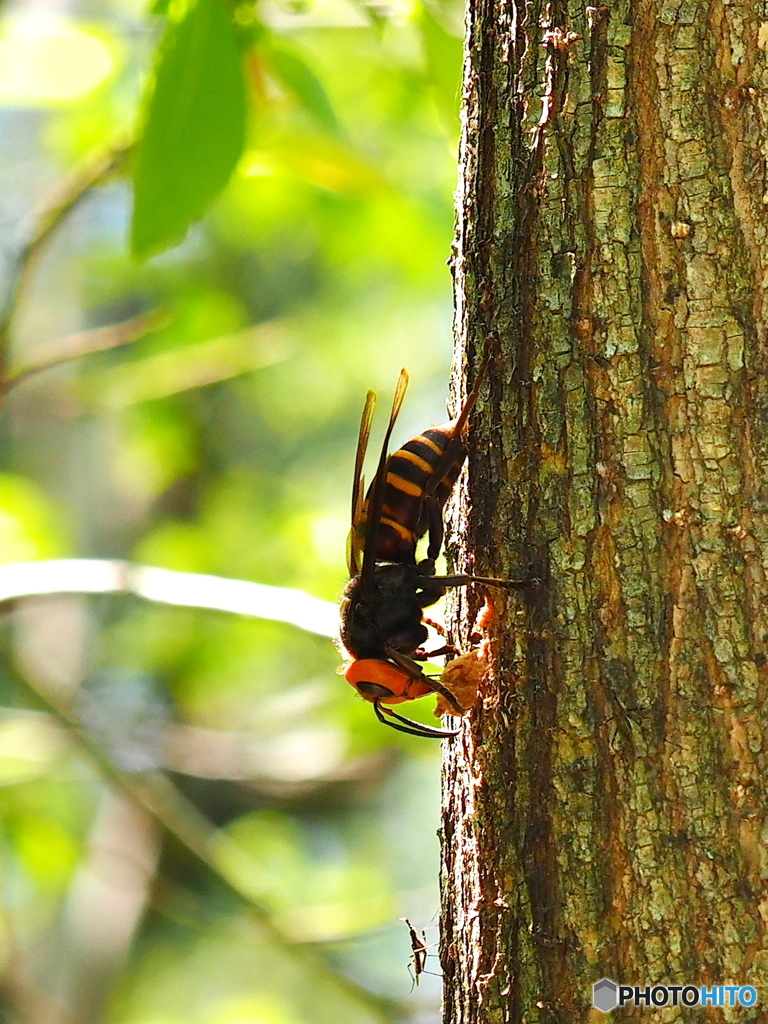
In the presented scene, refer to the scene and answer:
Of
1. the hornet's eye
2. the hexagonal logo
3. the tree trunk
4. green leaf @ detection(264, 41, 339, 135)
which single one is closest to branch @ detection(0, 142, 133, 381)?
green leaf @ detection(264, 41, 339, 135)

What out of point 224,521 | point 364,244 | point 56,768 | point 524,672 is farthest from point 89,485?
point 524,672

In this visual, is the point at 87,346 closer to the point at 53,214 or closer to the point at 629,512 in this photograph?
the point at 53,214

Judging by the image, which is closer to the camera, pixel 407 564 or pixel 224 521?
pixel 407 564

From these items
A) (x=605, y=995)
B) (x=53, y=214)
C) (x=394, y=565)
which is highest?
(x=53, y=214)

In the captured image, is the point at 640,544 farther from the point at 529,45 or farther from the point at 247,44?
the point at 247,44

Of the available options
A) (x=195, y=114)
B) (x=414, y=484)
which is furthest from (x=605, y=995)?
(x=195, y=114)

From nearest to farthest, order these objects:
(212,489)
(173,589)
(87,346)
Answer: (173,589) < (87,346) < (212,489)
